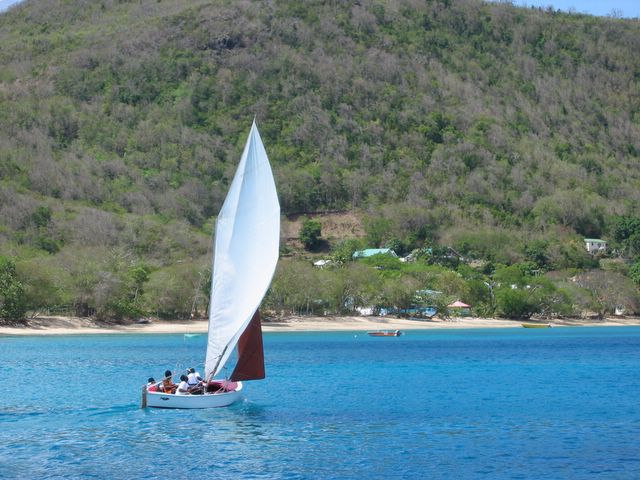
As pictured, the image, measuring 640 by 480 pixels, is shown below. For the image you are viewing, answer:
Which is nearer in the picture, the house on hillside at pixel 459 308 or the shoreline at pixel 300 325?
the shoreline at pixel 300 325

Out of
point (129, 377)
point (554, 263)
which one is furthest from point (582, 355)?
point (554, 263)

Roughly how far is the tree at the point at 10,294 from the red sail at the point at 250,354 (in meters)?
50.4

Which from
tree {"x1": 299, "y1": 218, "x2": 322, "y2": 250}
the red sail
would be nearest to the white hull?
the red sail

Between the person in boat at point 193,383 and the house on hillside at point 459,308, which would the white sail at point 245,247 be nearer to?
the person in boat at point 193,383

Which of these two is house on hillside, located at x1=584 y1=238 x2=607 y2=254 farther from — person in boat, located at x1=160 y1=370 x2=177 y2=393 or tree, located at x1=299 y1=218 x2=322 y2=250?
person in boat, located at x1=160 y1=370 x2=177 y2=393

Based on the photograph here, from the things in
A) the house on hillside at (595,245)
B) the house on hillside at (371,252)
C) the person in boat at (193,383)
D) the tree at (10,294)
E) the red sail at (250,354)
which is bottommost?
the person in boat at (193,383)

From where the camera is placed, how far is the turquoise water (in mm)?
31344

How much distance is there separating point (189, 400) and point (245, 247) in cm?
663

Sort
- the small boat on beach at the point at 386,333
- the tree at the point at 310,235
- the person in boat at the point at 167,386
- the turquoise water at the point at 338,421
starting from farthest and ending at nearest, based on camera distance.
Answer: the tree at the point at 310,235, the small boat on beach at the point at 386,333, the person in boat at the point at 167,386, the turquoise water at the point at 338,421

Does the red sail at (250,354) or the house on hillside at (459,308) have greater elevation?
the house on hillside at (459,308)

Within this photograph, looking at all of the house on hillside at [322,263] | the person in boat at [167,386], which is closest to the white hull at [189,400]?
the person in boat at [167,386]

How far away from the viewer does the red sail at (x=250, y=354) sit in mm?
42188

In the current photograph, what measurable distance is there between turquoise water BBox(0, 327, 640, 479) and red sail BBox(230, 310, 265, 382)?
155 cm

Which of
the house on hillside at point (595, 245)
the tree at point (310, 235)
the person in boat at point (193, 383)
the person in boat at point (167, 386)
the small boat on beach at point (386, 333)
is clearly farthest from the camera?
the house on hillside at point (595, 245)
